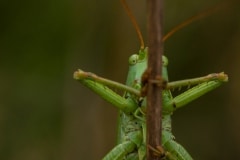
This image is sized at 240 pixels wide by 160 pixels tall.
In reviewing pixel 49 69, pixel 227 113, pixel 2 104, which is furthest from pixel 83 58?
pixel 227 113

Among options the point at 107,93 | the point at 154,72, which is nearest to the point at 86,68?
the point at 107,93

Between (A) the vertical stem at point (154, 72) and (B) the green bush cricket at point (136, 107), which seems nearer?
(A) the vertical stem at point (154, 72)

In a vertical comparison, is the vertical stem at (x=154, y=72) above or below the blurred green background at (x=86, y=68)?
below

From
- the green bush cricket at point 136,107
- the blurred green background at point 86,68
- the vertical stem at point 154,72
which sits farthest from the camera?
the blurred green background at point 86,68

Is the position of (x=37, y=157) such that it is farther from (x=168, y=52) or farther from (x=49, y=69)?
(x=168, y=52)

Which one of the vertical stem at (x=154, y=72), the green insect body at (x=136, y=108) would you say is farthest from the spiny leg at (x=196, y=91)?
the vertical stem at (x=154, y=72)

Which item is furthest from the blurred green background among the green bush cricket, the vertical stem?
the vertical stem

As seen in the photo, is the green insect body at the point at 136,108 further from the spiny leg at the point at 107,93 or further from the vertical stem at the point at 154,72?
the vertical stem at the point at 154,72

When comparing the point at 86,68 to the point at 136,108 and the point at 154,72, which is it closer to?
the point at 136,108
